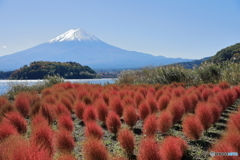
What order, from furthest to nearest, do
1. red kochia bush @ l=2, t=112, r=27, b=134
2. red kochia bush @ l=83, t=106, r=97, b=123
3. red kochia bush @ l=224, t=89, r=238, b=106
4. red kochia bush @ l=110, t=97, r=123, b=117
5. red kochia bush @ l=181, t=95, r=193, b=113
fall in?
red kochia bush @ l=224, t=89, r=238, b=106
red kochia bush @ l=181, t=95, r=193, b=113
red kochia bush @ l=110, t=97, r=123, b=117
red kochia bush @ l=83, t=106, r=97, b=123
red kochia bush @ l=2, t=112, r=27, b=134

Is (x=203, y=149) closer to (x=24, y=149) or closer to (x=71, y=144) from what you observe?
(x=71, y=144)

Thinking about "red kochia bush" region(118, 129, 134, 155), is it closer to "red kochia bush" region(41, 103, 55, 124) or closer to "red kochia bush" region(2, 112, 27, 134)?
"red kochia bush" region(2, 112, 27, 134)

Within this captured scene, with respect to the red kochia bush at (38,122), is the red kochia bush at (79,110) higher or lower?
lower

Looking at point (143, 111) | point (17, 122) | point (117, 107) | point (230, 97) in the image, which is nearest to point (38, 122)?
point (17, 122)

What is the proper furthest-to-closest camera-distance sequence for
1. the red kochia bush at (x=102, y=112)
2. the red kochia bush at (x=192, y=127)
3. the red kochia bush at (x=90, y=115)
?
1. the red kochia bush at (x=102, y=112)
2. the red kochia bush at (x=90, y=115)
3. the red kochia bush at (x=192, y=127)

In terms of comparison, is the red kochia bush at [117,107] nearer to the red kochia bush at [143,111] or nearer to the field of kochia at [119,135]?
the field of kochia at [119,135]

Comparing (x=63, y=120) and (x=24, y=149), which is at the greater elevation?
(x=24, y=149)

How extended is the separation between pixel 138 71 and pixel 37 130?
14.8 meters

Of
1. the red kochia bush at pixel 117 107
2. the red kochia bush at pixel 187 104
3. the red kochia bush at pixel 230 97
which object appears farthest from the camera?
the red kochia bush at pixel 230 97

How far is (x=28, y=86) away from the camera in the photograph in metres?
13.5

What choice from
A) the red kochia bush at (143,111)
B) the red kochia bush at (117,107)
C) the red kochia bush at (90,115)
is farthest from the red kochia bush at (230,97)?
the red kochia bush at (90,115)

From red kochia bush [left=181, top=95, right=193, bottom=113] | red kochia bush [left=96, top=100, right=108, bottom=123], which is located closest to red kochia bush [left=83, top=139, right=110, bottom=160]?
red kochia bush [left=96, top=100, right=108, bottom=123]

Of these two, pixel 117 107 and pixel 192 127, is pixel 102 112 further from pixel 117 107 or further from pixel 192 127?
pixel 192 127

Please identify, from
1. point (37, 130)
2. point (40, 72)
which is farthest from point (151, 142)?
point (40, 72)
